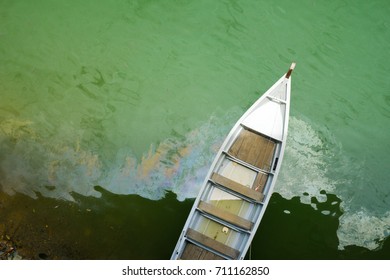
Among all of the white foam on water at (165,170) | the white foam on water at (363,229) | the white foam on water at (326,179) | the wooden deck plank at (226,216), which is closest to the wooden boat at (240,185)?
the wooden deck plank at (226,216)

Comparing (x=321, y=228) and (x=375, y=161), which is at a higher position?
(x=375, y=161)

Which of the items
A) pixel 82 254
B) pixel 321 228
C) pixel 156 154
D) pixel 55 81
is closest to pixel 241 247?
pixel 321 228

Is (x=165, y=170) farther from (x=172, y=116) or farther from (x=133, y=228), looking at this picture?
(x=133, y=228)

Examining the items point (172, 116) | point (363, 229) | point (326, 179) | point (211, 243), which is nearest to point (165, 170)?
point (172, 116)

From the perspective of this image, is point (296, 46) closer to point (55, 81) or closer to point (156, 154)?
point (156, 154)

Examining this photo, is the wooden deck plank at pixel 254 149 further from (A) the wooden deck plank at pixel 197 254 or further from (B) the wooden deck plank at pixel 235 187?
(A) the wooden deck plank at pixel 197 254

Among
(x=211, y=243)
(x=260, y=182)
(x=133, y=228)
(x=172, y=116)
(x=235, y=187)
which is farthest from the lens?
(x=172, y=116)
